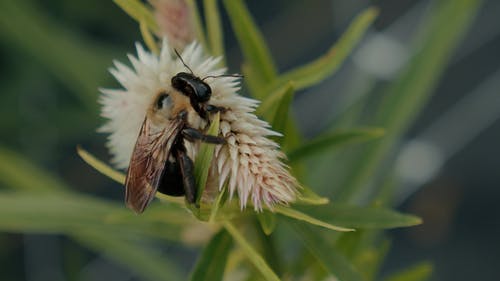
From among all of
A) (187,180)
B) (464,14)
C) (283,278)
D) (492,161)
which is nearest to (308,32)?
(492,161)

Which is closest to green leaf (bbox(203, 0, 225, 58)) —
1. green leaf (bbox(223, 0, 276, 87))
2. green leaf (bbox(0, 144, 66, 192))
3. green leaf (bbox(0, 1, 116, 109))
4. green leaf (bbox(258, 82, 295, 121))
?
green leaf (bbox(223, 0, 276, 87))

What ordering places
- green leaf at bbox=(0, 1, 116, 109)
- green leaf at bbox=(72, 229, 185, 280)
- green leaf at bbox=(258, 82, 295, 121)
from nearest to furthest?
green leaf at bbox=(258, 82, 295, 121)
green leaf at bbox=(72, 229, 185, 280)
green leaf at bbox=(0, 1, 116, 109)

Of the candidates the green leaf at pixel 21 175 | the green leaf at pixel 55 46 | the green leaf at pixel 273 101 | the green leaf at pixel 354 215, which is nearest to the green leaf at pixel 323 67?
the green leaf at pixel 273 101

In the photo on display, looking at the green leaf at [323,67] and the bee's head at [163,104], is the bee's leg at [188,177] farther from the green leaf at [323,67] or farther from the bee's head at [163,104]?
the green leaf at [323,67]

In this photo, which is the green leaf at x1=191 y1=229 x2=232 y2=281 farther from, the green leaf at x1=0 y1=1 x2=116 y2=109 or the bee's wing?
the green leaf at x1=0 y1=1 x2=116 y2=109

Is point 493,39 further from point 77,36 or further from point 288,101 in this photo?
point 288,101

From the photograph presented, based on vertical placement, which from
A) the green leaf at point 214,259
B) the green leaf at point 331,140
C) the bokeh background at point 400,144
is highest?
the green leaf at point 331,140

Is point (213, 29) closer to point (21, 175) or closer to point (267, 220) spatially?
point (267, 220)
